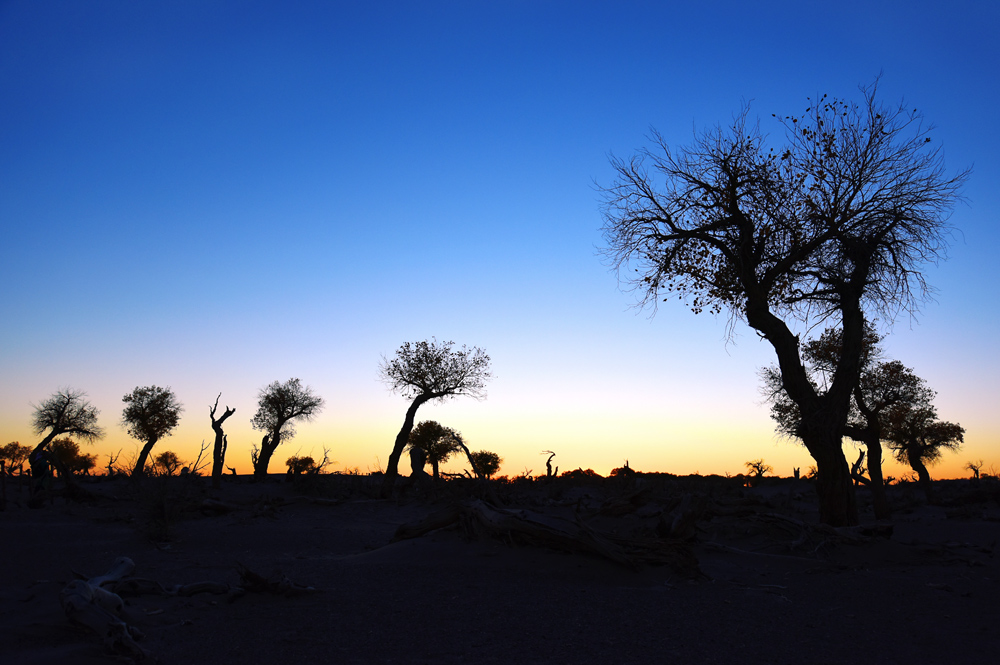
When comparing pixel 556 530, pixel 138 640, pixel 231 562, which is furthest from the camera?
pixel 231 562

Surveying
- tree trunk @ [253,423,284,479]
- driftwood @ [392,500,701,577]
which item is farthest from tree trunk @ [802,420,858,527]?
tree trunk @ [253,423,284,479]

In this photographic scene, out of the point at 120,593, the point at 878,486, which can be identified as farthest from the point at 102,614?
the point at 878,486

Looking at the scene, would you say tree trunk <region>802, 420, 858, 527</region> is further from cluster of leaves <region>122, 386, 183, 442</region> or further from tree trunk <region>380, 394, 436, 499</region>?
cluster of leaves <region>122, 386, 183, 442</region>

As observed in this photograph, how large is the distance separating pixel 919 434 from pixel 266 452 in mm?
37161

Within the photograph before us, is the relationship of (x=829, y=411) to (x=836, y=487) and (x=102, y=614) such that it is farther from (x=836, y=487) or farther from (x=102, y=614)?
(x=102, y=614)

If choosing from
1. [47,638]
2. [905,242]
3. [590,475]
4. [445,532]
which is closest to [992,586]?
[905,242]

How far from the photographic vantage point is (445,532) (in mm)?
12445

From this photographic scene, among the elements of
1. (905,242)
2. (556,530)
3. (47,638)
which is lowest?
(47,638)

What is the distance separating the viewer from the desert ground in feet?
20.6

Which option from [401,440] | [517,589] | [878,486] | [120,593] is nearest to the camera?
[120,593]

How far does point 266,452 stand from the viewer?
37.3 meters

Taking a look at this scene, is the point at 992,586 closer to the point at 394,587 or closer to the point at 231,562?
the point at 394,587

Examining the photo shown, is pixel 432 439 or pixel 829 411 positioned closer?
pixel 829 411

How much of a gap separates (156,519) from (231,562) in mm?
4394
